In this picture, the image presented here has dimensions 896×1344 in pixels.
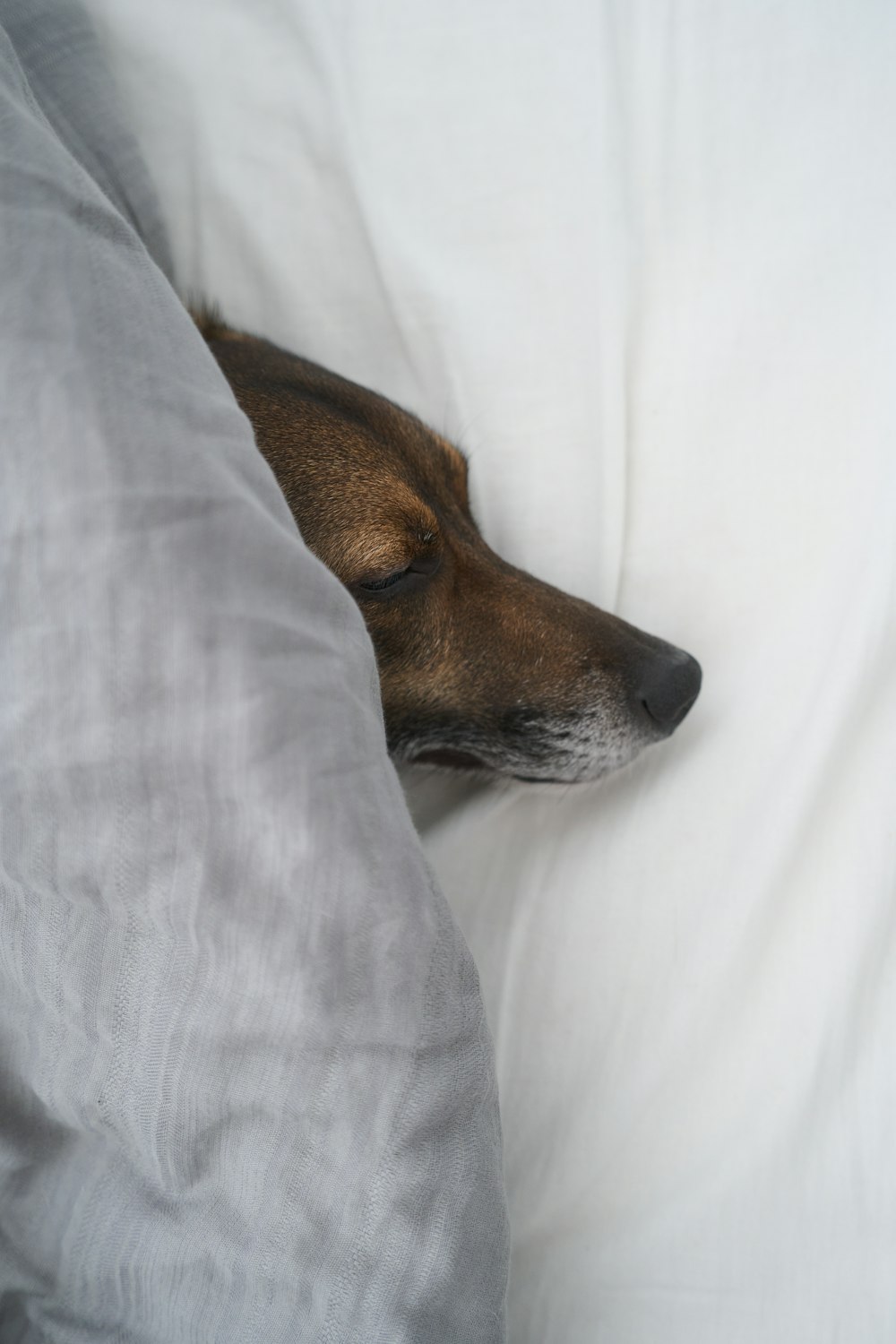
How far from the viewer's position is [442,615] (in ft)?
4.71

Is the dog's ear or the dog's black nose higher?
the dog's ear

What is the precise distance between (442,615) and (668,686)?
0.34 m

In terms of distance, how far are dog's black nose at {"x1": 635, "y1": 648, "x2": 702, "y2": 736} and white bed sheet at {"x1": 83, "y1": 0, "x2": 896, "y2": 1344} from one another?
4 centimetres

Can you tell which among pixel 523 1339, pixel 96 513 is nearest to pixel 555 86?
pixel 96 513

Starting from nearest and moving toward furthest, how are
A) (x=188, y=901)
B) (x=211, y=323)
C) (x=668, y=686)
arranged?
(x=188, y=901), (x=668, y=686), (x=211, y=323)

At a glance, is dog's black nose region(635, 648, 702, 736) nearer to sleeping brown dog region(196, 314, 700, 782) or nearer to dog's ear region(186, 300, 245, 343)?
sleeping brown dog region(196, 314, 700, 782)

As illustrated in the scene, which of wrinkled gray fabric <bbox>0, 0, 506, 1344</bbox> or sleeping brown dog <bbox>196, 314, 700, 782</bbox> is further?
sleeping brown dog <bbox>196, 314, 700, 782</bbox>

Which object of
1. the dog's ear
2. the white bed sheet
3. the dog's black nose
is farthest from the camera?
the dog's ear

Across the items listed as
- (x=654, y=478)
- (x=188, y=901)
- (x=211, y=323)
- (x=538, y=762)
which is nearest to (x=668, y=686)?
(x=538, y=762)

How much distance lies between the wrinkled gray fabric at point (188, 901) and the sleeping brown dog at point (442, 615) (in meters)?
0.43

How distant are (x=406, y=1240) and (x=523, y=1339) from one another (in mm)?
333

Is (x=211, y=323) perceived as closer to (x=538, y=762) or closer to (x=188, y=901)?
(x=538, y=762)

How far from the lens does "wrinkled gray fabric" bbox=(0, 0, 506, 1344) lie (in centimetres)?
78

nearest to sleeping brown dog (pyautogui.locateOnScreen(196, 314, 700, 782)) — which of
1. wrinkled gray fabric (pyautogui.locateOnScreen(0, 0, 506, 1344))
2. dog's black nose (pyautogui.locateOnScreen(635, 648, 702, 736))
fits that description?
dog's black nose (pyautogui.locateOnScreen(635, 648, 702, 736))
